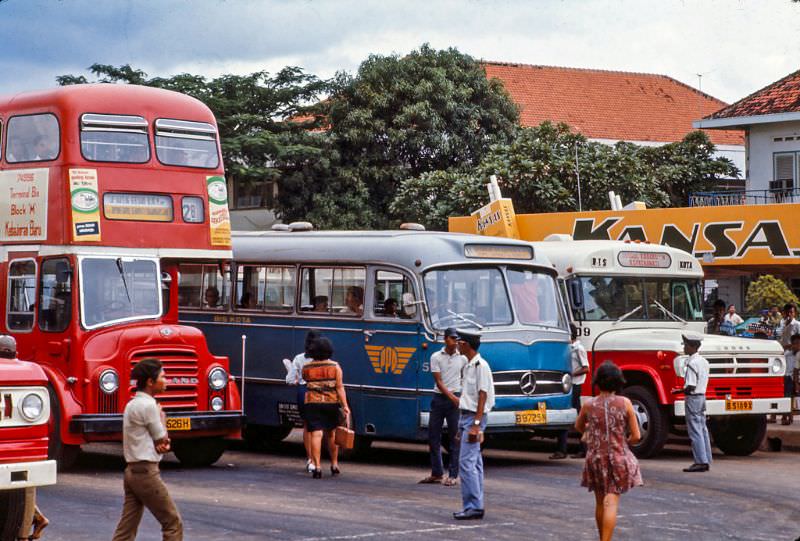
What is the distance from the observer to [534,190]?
3925 cm

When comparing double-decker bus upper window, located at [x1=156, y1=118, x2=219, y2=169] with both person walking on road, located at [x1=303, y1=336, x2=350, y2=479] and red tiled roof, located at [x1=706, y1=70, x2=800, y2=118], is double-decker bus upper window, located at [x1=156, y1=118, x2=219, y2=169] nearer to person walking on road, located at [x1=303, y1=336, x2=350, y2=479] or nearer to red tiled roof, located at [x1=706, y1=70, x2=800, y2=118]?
person walking on road, located at [x1=303, y1=336, x2=350, y2=479]

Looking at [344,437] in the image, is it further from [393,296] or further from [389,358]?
[393,296]

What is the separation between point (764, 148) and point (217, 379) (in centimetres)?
2354

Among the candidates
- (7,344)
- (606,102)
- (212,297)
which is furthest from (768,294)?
(606,102)

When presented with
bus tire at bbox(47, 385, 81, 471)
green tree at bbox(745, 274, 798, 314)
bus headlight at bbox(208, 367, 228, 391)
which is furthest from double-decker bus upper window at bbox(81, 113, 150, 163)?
green tree at bbox(745, 274, 798, 314)

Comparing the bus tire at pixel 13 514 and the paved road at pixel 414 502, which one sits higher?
the bus tire at pixel 13 514

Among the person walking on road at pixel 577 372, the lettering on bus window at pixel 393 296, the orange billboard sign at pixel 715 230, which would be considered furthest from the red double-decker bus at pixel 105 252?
the orange billboard sign at pixel 715 230

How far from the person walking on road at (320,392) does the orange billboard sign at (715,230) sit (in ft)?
44.8

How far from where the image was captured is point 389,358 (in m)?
18.1

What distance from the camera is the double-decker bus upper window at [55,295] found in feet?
55.1

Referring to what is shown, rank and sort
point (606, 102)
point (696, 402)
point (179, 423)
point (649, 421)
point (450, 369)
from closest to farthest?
point (450, 369)
point (179, 423)
point (696, 402)
point (649, 421)
point (606, 102)

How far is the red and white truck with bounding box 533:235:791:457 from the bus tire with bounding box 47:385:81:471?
21.2 ft

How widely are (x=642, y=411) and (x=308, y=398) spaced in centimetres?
488

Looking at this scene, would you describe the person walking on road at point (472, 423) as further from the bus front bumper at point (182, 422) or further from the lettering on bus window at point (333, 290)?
the lettering on bus window at point (333, 290)
